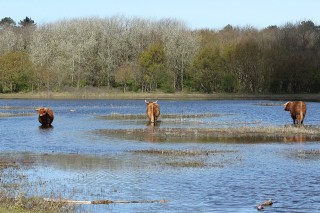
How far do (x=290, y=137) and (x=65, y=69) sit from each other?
6958 cm

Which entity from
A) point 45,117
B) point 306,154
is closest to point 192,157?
point 306,154

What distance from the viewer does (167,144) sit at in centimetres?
3122

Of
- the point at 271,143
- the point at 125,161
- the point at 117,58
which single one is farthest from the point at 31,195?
the point at 117,58

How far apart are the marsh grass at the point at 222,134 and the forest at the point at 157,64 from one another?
5938 centimetres

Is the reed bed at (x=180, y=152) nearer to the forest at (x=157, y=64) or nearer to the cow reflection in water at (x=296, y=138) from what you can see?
the cow reflection in water at (x=296, y=138)

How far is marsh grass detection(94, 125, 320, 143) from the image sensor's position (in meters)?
33.2

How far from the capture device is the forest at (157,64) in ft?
320

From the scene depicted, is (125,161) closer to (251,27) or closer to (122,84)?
(122,84)

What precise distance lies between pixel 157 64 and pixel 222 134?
64.3 metres

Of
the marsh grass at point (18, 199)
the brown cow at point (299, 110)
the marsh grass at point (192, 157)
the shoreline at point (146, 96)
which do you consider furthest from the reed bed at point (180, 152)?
the shoreline at point (146, 96)

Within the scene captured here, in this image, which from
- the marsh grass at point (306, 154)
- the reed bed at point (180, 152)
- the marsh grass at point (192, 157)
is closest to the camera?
the marsh grass at point (192, 157)

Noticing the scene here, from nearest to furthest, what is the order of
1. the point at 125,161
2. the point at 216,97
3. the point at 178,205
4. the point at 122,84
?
1. the point at 178,205
2. the point at 125,161
3. the point at 216,97
4. the point at 122,84

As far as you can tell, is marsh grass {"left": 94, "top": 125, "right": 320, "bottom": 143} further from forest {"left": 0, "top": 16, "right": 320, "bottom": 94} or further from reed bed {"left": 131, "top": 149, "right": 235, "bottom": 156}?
forest {"left": 0, "top": 16, "right": 320, "bottom": 94}

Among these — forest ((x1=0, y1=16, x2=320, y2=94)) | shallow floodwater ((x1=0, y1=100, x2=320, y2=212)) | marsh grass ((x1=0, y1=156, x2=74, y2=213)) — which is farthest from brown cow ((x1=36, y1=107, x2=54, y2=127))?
forest ((x1=0, y1=16, x2=320, y2=94))
